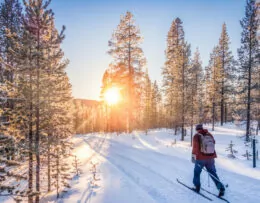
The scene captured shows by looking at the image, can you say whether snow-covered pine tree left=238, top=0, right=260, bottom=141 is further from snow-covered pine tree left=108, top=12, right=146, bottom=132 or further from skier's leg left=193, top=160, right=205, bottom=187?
skier's leg left=193, top=160, right=205, bottom=187

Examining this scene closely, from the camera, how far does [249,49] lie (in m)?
20.0

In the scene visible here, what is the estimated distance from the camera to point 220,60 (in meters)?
30.2

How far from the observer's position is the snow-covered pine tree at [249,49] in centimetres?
1955

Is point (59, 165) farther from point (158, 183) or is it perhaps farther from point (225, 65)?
point (225, 65)

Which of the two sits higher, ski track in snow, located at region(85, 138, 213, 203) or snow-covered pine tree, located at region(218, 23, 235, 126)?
snow-covered pine tree, located at region(218, 23, 235, 126)

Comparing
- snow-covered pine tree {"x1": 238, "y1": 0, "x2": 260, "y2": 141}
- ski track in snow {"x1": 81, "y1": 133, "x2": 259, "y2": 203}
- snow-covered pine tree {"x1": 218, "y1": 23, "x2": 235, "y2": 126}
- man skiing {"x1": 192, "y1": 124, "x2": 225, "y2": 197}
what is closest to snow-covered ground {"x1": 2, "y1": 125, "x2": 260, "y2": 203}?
ski track in snow {"x1": 81, "y1": 133, "x2": 259, "y2": 203}

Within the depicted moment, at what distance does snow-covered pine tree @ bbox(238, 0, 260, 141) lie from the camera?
19.5 meters

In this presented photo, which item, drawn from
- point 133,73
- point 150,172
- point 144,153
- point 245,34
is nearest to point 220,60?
point 245,34

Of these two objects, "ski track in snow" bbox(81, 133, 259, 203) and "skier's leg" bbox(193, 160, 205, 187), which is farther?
"skier's leg" bbox(193, 160, 205, 187)

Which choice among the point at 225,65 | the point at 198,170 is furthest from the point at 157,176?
the point at 225,65

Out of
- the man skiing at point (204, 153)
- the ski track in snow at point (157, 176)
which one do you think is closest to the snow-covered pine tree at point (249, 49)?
the ski track in snow at point (157, 176)

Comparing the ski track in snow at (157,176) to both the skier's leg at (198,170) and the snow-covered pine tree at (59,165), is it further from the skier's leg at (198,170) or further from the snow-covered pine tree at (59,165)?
the snow-covered pine tree at (59,165)

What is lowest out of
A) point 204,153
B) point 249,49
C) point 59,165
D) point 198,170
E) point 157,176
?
point 59,165

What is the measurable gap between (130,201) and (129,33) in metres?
19.9
